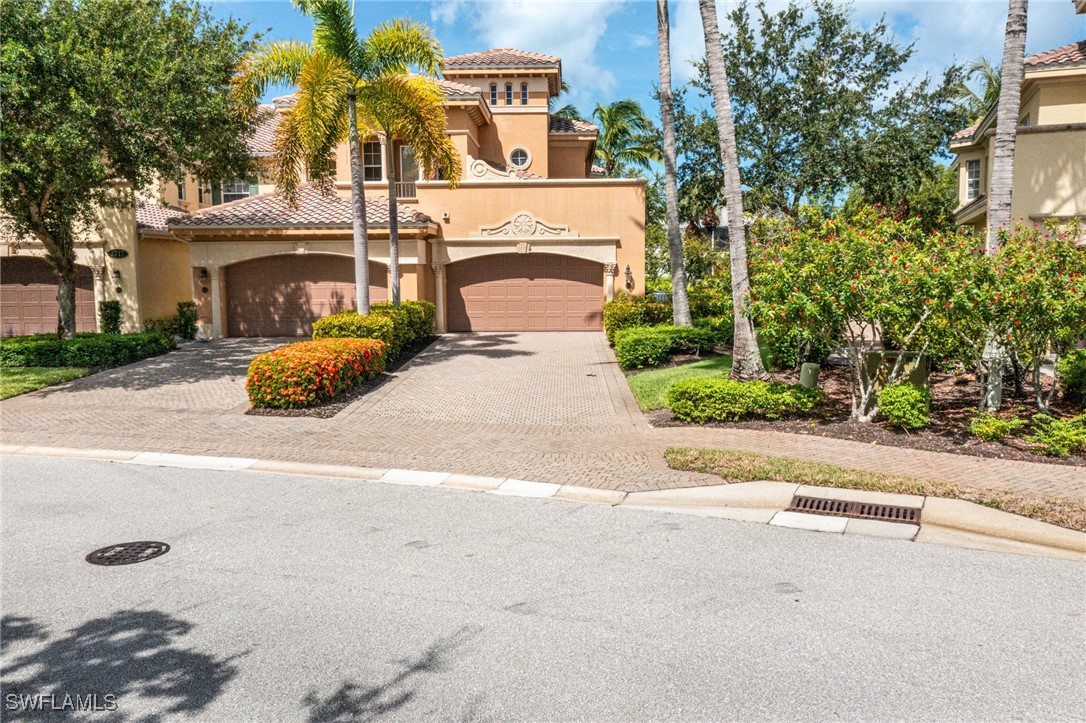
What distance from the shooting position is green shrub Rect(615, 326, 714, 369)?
17656mm

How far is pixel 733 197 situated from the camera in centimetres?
1280

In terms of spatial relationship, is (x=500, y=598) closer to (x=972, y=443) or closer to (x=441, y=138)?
(x=972, y=443)

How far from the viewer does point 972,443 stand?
10.1m

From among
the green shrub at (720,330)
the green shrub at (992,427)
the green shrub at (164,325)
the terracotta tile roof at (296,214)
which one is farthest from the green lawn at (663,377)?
the green shrub at (164,325)

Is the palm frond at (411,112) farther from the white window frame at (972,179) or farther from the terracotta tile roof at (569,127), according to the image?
the white window frame at (972,179)

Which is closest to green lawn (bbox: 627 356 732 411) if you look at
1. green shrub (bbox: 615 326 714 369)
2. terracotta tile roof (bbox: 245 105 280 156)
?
green shrub (bbox: 615 326 714 369)

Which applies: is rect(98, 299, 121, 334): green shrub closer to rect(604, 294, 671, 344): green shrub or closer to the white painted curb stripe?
rect(604, 294, 671, 344): green shrub

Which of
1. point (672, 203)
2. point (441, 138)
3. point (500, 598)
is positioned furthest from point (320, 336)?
point (500, 598)

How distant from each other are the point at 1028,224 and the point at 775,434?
1104 cm

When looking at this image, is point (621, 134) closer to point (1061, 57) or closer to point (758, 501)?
point (1061, 57)

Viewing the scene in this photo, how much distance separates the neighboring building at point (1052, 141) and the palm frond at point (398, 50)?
12712 mm

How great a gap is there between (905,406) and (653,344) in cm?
754

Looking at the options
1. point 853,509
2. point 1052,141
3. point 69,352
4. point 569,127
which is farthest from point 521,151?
point 853,509

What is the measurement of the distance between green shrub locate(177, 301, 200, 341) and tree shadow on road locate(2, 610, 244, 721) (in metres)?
20.3
